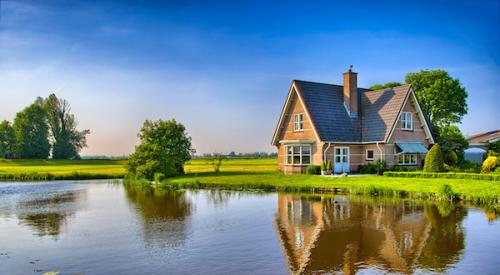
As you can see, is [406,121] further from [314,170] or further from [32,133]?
[32,133]

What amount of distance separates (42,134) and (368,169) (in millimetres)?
72828

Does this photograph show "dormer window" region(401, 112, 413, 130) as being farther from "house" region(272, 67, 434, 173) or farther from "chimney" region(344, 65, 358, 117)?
"chimney" region(344, 65, 358, 117)

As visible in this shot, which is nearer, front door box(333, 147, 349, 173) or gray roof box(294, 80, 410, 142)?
front door box(333, 147, 349, 173)

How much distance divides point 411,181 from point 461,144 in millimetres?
17402

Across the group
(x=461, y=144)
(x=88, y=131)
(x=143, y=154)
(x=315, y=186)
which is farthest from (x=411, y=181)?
(x=88, y=131)

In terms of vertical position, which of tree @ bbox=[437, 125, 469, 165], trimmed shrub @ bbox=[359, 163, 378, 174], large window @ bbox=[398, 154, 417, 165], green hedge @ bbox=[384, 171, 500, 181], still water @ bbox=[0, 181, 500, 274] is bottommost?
still water @ bbox=[0, 181, 500, 274]

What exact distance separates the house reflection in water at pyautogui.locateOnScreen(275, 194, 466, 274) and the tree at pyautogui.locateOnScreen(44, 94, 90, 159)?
253ft

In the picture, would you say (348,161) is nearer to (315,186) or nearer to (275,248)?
(315,186)

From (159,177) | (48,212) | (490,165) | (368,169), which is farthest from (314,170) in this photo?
(48,212)

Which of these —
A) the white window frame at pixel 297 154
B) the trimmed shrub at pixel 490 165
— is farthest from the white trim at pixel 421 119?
the trimmed shrub at pixel 490 165

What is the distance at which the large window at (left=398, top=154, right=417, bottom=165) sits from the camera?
3838cm

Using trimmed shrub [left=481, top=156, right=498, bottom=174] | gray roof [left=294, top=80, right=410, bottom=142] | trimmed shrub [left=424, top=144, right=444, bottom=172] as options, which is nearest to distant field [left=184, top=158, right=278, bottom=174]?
gray roof [left=294, top=80, right=410, bottom=142]

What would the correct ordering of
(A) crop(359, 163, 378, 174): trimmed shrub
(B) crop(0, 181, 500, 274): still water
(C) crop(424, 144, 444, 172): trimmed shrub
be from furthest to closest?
(A) crop(359, 163, 378, 174): trimmed shrub → (C) crop(424, 144, 444, 172): trimmed shrub → (B) crop(0, 181, 500, 274): still water

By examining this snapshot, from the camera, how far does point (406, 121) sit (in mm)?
39469
